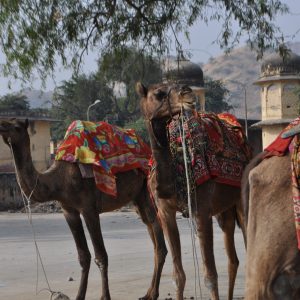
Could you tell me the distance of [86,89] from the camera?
68812 mm

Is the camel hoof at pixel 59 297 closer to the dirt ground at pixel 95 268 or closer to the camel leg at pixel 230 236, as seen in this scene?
the dirt ground at pixel 95 268

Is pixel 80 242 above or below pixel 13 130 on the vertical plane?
below

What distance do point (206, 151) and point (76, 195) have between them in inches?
89.3

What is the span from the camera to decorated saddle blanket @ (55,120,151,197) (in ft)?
31.8

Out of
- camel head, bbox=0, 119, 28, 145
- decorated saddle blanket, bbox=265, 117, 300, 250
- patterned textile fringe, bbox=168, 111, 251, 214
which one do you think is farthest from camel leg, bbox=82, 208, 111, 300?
decorated saddle blanket, bbox=265, 117, 300, 250

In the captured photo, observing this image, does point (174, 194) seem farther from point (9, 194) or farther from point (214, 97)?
point (214, 97)

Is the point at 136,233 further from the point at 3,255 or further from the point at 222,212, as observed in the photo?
the point at 222,212

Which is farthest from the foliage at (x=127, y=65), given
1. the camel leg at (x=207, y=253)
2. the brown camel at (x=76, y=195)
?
the camel leg at (x=207, y=253)

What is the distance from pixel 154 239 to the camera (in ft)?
34.1

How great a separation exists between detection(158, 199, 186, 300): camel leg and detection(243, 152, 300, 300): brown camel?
4248 mm

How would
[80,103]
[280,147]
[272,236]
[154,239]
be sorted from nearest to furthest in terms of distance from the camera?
[272,236] < [280,147] < [154,239] < [80,103]

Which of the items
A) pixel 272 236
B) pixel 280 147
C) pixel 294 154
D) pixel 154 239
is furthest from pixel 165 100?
pixel 154 239

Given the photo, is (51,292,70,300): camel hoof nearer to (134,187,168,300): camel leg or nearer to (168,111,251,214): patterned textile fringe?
(134,187,168,300): camel leg

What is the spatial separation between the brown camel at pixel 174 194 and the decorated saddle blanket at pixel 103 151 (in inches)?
61.5
